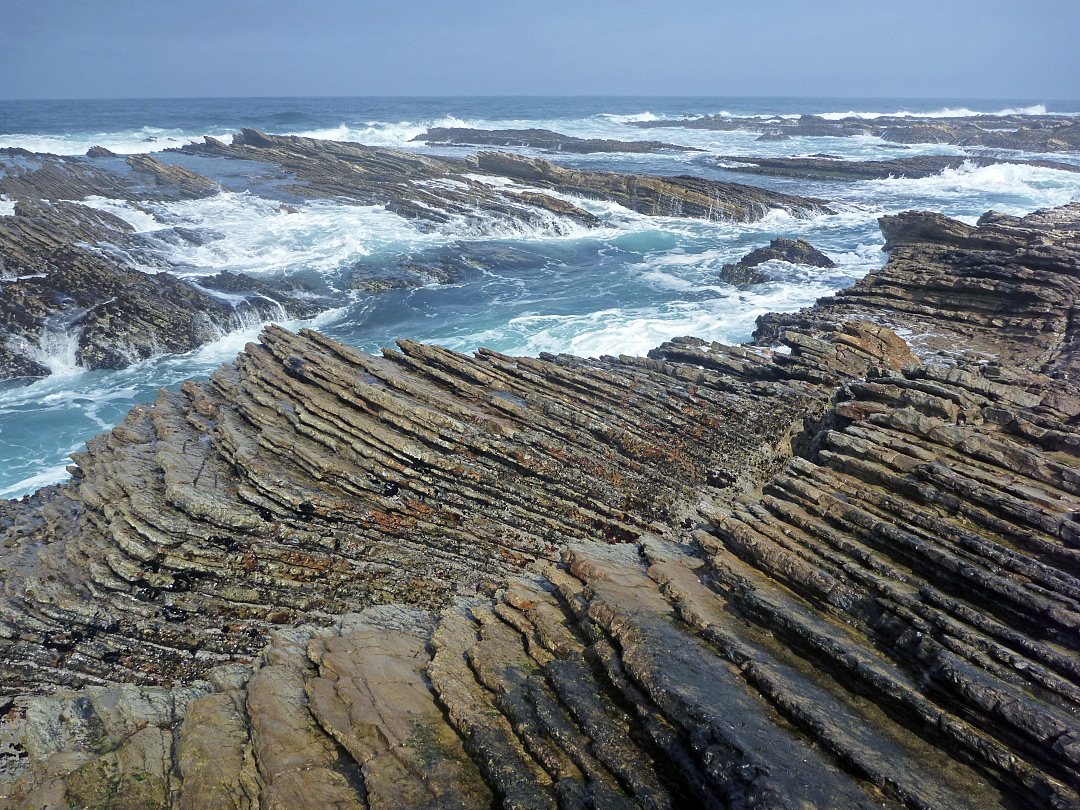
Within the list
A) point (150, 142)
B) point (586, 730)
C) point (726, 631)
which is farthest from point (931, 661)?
point (150, 142)

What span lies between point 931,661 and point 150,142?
307 feet

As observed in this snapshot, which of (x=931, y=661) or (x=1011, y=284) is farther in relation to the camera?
(x=1011, y=284)

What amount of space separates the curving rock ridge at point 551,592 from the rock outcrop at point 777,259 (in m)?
16.9

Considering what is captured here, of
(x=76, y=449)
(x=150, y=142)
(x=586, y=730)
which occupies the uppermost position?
(x=150, y=142)

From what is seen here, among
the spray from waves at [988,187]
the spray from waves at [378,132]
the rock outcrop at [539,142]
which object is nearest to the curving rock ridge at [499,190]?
the spray from waves at [988,187]

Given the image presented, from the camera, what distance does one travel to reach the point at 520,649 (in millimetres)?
8109

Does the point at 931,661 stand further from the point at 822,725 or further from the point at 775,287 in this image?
the point at 775,287

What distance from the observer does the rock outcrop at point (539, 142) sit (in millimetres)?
80750

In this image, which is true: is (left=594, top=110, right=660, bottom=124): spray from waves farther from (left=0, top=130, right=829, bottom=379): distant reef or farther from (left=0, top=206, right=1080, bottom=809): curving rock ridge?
(left=0, top=206, right=1080, bottom=809): curving rock ridge

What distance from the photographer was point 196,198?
4578 cm

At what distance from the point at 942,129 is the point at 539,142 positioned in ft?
212

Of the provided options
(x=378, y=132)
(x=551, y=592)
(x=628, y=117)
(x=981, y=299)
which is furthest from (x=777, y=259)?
(x=628, y=117)

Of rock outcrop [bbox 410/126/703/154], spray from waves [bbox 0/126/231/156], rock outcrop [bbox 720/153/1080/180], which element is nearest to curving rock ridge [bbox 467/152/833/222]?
rock outcrop [bbox 720/153/1080/180]

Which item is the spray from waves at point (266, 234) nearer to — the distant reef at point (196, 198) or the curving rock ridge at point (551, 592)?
the distant reef at point (196, 198)
